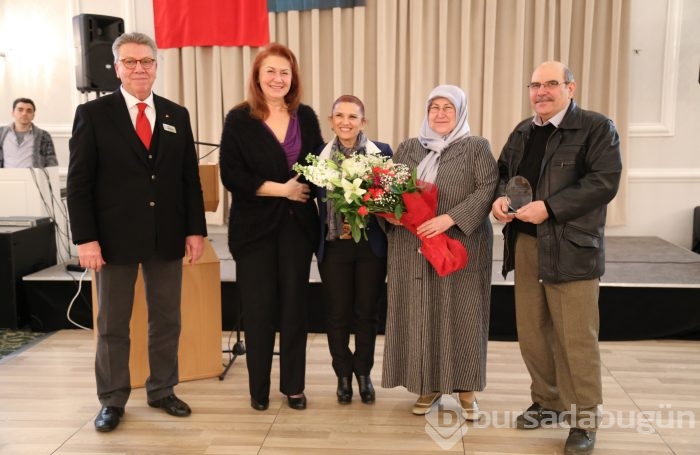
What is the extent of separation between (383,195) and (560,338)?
92 cm

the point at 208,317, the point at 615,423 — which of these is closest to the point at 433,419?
the point at 615,423

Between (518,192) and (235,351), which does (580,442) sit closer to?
(518,192)

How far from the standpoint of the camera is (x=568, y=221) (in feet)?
8.33

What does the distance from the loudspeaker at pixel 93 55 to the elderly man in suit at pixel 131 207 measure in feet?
8.11

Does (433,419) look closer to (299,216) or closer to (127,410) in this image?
(299,216)

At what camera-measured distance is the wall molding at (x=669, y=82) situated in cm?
564

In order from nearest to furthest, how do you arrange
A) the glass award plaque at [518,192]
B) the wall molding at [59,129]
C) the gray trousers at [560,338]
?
the glass award plaque at [518,192], the gray trousers at [560,338], the wall molding at [59,129]

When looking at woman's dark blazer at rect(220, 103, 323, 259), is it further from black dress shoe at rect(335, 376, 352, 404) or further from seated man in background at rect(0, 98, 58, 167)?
seated man in background at rect(0, 98, 58, 167)

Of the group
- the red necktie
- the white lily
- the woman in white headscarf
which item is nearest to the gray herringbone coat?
the woman in white headscarf

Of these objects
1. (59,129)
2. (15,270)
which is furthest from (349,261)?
(59,129)

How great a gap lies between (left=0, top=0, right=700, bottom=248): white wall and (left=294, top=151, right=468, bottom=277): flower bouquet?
148 inches

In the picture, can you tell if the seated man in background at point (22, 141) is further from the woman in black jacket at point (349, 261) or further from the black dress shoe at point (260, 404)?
the woman in black jacket at point (349, 261)

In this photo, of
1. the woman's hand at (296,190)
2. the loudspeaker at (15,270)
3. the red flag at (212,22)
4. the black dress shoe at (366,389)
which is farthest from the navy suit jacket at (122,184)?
the red flag at (212,22)

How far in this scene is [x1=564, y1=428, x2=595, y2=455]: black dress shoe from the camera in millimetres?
2637
